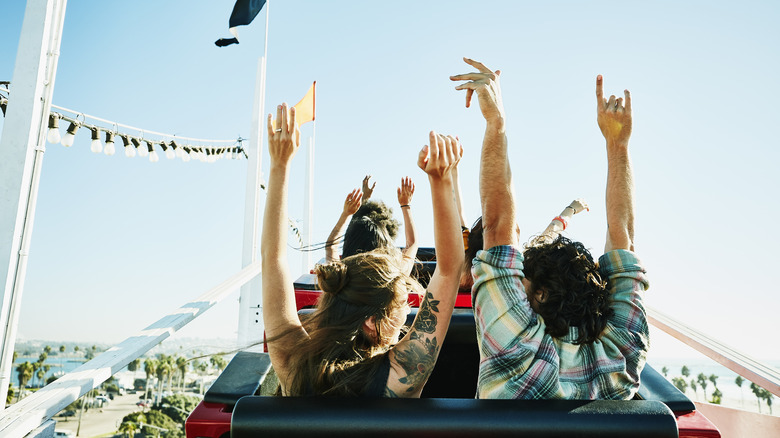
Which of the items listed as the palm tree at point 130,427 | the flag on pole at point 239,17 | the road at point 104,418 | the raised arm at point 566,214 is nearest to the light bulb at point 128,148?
the flag on pole at point 239,17

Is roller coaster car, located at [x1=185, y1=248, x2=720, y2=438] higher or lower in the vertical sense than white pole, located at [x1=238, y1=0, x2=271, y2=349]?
lower

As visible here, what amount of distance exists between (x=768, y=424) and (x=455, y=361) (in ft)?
4.13

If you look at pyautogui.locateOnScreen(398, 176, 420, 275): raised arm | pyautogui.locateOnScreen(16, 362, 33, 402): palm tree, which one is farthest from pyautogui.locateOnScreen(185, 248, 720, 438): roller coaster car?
pyautogui.locateOnScreen(16, 362, 33, 402): palm tree

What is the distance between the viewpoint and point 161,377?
61062mm

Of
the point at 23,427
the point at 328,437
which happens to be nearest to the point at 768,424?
the point at 328,437

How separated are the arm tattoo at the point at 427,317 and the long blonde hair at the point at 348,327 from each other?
0.10 metres

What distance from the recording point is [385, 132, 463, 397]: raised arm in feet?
3.63

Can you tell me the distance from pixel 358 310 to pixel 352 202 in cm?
183

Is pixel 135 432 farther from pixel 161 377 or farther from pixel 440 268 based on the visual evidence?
pixel 440 268

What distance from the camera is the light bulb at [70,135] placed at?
15.0ft

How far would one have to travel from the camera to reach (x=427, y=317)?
1131 millimetres

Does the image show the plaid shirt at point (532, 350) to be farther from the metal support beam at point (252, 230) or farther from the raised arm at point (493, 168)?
the metal support beam at point (252, 230)

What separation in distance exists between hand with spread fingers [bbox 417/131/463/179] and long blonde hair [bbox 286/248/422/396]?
0.27 metres

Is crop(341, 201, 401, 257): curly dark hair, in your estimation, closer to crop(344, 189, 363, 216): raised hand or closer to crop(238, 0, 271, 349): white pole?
crop(344, 189, 363, 216): raised hand
